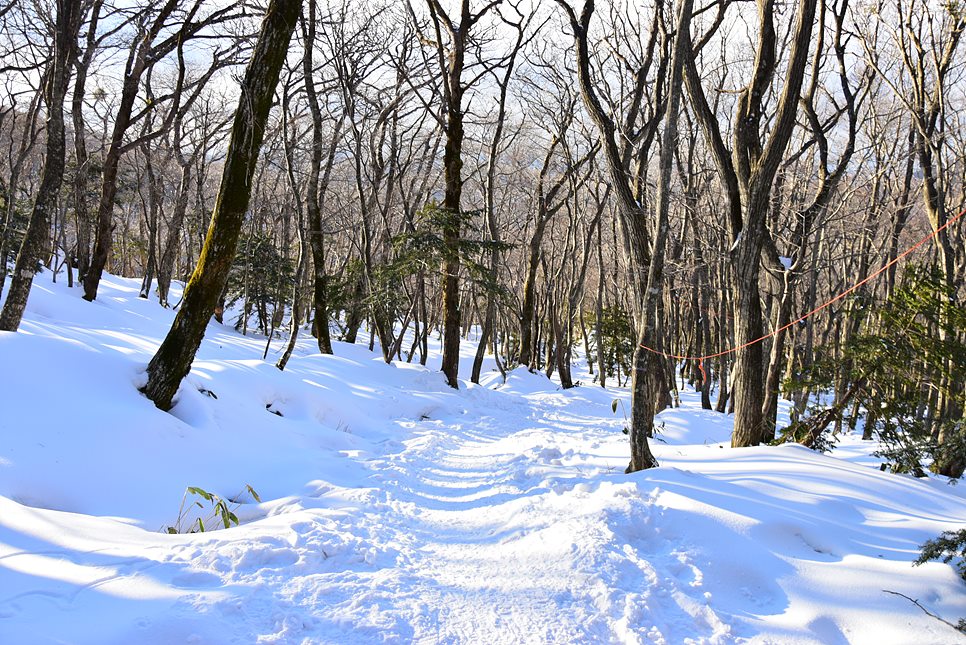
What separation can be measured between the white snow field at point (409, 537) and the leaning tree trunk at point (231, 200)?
34 centimetres

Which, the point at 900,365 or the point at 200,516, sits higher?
the point at 900,365

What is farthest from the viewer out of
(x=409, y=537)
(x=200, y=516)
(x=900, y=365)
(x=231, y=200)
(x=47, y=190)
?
(x=47, y=190)

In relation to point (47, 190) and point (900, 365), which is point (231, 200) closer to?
point (47, 190)

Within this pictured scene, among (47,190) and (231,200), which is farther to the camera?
(47,190)

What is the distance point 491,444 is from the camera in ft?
27.2

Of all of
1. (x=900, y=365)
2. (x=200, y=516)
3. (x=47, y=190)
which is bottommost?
(x=200, y=516)

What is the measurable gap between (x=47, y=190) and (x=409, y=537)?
6421mm

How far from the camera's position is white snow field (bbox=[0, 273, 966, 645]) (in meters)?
2.72

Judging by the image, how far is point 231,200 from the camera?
5.42m

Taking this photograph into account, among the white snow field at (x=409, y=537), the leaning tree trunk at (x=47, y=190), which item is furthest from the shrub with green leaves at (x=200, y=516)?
the leaning tree trunk at (x=47, y=190)

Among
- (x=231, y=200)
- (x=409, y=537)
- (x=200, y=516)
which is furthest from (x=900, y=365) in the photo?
(x=231, y=200)

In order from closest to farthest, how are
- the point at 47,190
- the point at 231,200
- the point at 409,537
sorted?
the point at 409,537
the point at 231,200
the point at 47,190

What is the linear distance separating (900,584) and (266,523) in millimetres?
4174

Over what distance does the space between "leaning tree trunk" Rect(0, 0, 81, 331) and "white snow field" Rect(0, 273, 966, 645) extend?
5.80 feet
